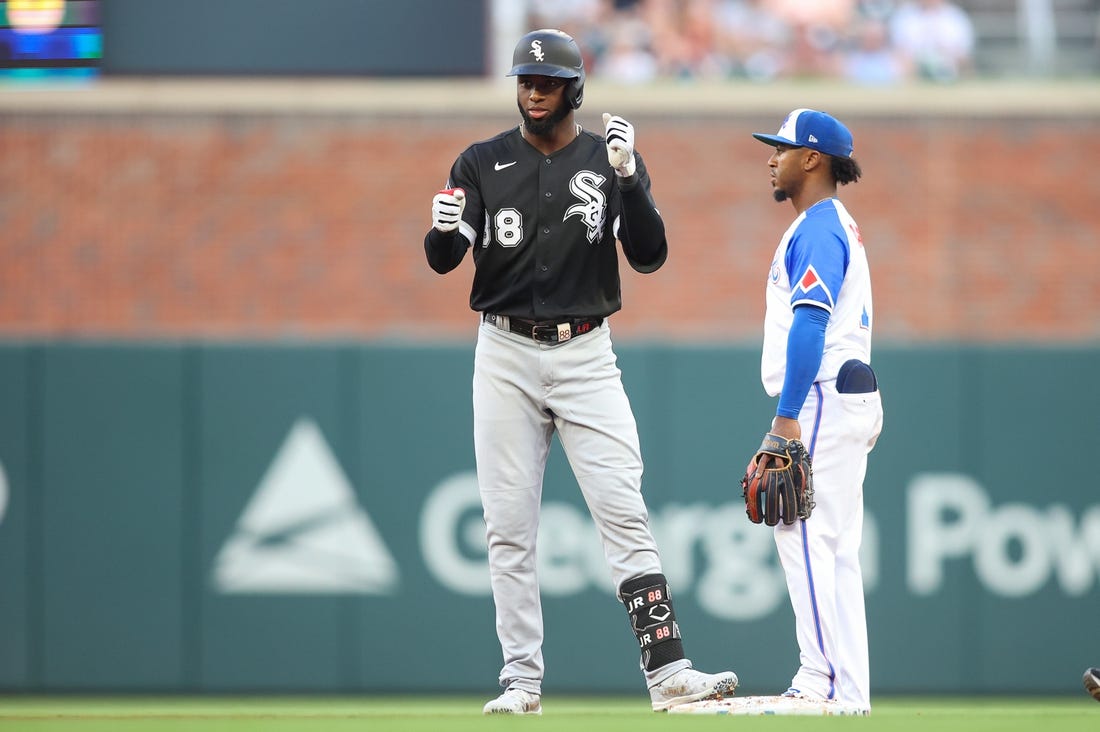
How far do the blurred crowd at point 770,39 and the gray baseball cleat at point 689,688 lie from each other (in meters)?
8.97

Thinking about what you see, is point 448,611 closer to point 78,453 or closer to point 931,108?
point 78,453

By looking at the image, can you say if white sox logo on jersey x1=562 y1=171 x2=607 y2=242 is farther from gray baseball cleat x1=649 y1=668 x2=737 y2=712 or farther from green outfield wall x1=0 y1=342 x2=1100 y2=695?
green outfield wall x1=0 y1=342 x2=1100 y2=695

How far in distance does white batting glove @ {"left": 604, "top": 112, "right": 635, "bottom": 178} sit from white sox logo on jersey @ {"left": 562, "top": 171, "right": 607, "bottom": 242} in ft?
0.76

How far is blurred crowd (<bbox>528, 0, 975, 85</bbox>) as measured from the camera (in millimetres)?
13031

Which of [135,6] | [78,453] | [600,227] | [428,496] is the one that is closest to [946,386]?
[428,496]

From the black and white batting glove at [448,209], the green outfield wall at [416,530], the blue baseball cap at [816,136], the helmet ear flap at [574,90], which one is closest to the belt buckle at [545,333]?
the black and white batting glove at [448,209]

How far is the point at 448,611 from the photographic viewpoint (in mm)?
8523

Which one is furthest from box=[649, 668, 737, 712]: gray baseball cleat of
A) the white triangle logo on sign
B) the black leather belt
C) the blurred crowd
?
the blurred crowd

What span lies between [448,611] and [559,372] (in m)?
4.01

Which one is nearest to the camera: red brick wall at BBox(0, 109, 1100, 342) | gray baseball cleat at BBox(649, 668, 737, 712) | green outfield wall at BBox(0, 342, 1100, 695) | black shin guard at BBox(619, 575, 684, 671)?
gray baseball cleat at BBox(649, 668, 737, 712)

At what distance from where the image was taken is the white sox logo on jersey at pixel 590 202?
4812 millimetres

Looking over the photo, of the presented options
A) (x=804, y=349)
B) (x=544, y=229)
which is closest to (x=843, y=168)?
(x=804, y=349)

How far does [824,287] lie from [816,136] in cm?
57

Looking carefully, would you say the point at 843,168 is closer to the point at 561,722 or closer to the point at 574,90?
the point at 574,90
